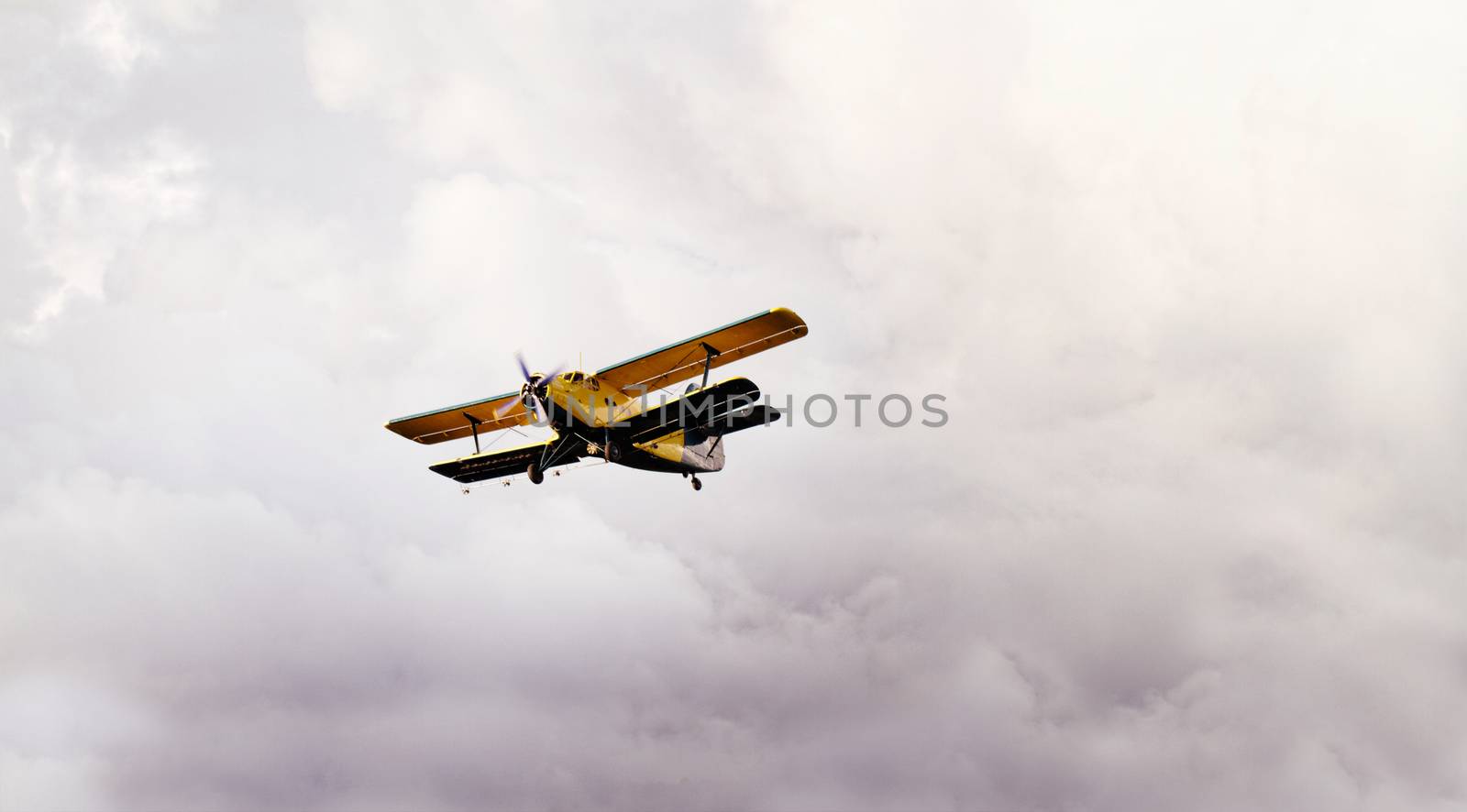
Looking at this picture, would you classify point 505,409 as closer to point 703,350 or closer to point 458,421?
point 458,421

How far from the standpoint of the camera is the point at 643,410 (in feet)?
167

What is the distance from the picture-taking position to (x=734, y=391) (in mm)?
47625

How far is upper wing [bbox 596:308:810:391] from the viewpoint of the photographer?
4762cm

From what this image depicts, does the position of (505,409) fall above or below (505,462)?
above

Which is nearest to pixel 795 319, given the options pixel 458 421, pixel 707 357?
pixel 707 357

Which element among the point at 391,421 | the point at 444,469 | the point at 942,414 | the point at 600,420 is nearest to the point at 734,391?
the point at 600,420

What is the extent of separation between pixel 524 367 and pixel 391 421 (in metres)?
11.5

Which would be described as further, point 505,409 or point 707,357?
point 505,409

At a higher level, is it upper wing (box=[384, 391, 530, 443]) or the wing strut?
upper wing (box=[384, 391, 530, 443])

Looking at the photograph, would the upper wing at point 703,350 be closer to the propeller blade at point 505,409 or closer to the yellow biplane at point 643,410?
the yellow biplane at point 643,410

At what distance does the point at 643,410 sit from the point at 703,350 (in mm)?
3463

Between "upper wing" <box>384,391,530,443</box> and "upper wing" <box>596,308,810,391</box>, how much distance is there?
658 centimetres

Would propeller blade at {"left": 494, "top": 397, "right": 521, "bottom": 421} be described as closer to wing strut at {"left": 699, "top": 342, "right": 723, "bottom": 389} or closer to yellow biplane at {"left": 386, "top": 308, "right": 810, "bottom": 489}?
yellow biplane at {"left": 386, "top": 308, "right": 810, "bottom": 489}

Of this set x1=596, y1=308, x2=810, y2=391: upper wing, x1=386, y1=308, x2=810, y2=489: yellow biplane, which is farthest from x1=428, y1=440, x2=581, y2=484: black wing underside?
x1=596, y1=308, x2=810, y2=391: upper wing
